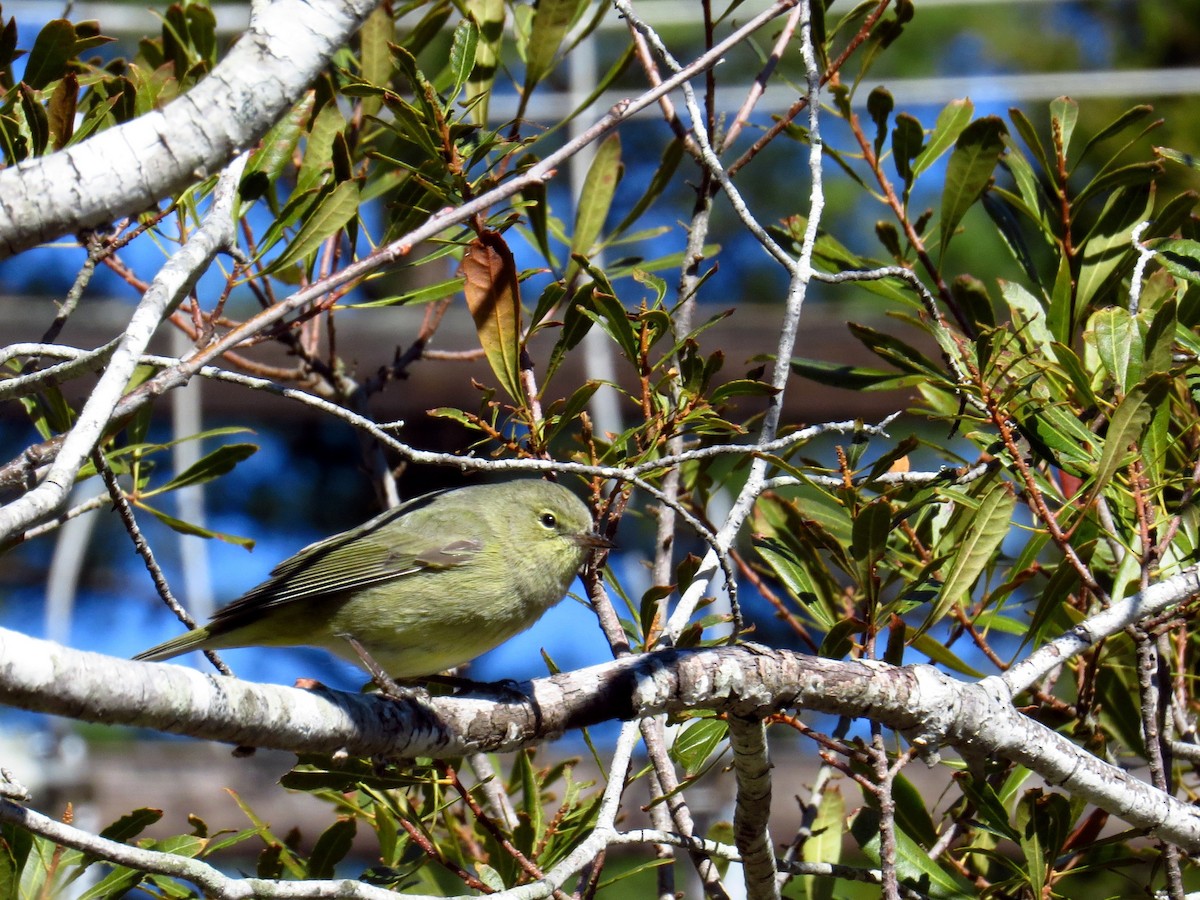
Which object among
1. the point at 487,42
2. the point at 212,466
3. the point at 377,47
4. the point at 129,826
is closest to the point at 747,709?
the point at 129,826

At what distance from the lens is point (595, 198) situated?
11.1 feet

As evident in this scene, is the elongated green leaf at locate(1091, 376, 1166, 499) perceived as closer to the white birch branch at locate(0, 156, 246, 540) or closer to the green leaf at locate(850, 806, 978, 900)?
the green leaf at locate(850, 806, 978, 900)

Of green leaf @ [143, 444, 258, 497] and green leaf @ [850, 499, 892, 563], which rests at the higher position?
green leaf @ [850, 499, 892, 563]

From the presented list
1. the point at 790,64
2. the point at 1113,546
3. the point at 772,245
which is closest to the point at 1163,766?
the point at 1113,546

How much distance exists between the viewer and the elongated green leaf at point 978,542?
7.93 ft

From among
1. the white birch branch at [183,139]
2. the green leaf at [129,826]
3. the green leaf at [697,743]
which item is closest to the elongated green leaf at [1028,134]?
the green leaf at [697,743]

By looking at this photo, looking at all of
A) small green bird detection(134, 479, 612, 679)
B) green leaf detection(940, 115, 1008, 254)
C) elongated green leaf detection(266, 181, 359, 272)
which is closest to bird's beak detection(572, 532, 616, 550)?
small green bird detection(134, 479, 612, 679)

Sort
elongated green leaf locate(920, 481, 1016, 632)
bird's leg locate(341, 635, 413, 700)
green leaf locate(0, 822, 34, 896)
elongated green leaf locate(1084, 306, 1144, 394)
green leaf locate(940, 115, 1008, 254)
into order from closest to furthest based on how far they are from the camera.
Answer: bird's leg locate(341, 635, 413, 700) → green leaf locate(0, 822, 34, 896) → elongated green leaf locate(920, 481, 1016, 632) → elongated green leaf locate(1084, 306, 1144, 394) → green leaf locate(940, 115, 1008, 254)

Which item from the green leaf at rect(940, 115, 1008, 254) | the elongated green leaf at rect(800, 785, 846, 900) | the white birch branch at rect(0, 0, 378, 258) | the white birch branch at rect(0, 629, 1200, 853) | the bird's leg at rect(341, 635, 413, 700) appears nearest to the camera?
the white birch branch at rect(0, 0, 378, 258)

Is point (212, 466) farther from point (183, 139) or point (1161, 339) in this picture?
point (1161, 339)

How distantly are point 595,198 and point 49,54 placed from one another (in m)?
1.44

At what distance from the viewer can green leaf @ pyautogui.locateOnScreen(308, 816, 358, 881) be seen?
2.76m

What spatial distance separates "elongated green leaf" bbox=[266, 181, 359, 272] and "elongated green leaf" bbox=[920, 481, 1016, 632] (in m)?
1.49

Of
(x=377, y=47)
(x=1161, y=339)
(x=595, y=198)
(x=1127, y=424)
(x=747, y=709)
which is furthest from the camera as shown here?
(x=595, y=198)
